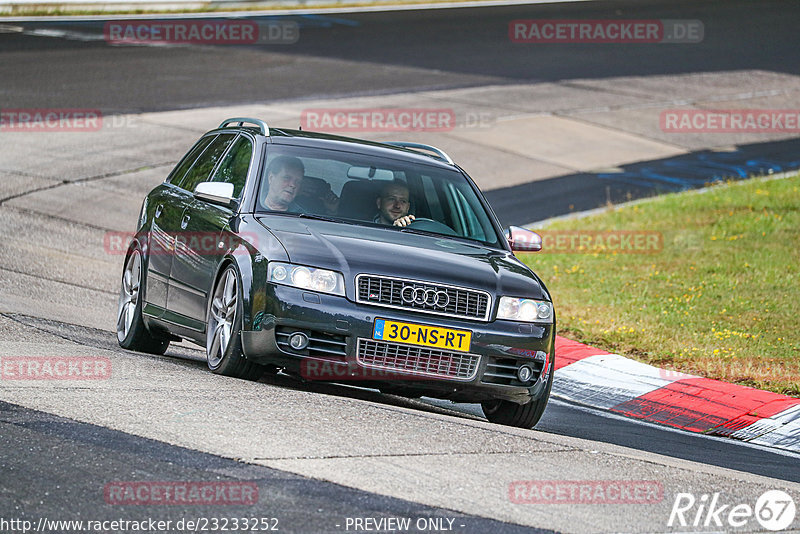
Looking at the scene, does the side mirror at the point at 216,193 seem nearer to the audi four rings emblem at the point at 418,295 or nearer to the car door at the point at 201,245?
the car door at the point at 201,245

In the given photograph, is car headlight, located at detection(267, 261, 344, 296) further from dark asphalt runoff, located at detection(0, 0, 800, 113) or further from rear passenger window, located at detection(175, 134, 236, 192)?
dark asphalt runoff, located at detection(0, 0, 800, 113)

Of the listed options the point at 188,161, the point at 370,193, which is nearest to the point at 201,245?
the point at 370,193

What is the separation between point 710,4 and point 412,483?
36.6 meters

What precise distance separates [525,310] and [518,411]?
78 cm

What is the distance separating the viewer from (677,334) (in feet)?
38.3

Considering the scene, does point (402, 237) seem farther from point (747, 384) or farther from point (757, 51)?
point (757, 51)

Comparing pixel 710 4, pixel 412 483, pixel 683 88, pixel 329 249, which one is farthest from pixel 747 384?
pixel 710 4

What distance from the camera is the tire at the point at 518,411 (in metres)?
8.17

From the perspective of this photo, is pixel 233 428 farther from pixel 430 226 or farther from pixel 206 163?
pixel 206 163

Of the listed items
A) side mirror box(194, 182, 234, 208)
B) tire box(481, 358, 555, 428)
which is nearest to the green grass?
tire box(481, 358, 555, 428)

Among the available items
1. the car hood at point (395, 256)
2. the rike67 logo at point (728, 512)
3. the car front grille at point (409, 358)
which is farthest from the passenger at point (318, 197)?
the rike67 logo at point (728, 512)

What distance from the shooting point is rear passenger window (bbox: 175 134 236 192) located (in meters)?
9.53

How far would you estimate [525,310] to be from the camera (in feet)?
25.8

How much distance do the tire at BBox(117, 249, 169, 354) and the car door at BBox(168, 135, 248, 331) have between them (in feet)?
2.07
